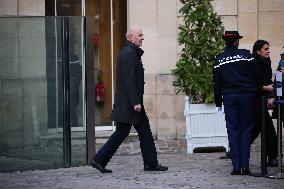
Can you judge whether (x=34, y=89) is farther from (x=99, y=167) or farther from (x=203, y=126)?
(x=203, y=126)

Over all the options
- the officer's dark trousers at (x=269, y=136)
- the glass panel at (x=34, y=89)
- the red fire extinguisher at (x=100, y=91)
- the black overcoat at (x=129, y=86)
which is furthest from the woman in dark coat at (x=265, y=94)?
the red fire extinguisher at (x=100, y=91)

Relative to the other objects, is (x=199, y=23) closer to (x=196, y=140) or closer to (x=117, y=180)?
(x=196, y=140)

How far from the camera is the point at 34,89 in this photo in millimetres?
11891

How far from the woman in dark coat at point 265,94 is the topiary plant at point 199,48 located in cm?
228

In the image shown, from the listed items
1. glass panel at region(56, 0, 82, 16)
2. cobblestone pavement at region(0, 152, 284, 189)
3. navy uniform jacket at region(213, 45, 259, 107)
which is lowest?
cobblestone pavement at region(0, 152, 284, 189)

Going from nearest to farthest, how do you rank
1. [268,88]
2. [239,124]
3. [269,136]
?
[268,88]
[239,124]
[269,136]

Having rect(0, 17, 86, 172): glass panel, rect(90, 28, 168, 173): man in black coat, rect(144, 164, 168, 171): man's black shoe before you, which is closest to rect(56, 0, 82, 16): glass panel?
rect(0, 17, 86, 172): glass panel

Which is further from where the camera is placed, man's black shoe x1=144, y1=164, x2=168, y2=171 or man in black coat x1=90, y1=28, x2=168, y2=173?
man's black shoe x1=144, y1=164, x2=168, y2=171

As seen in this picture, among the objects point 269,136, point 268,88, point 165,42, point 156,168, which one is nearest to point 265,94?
point 268,88

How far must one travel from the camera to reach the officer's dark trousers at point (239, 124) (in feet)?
36.4

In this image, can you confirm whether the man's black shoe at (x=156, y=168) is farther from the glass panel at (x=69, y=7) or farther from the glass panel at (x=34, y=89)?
the glass panel at (x=69, y=7)

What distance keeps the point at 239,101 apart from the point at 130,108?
1.41 metres

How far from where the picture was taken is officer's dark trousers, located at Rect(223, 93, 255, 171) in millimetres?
11102

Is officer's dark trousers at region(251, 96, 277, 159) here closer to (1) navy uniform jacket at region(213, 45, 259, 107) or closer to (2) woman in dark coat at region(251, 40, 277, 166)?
(2) woman in dark coat at region(251, 40, 277, 166)
